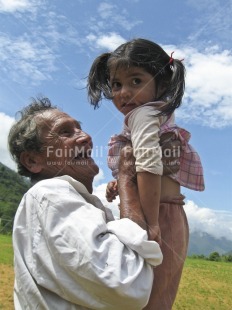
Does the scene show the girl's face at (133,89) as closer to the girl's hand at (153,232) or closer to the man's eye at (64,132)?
the man's eye at (64,132)

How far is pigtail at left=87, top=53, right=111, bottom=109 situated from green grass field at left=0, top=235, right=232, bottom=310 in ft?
48.0

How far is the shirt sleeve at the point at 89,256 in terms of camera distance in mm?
1571

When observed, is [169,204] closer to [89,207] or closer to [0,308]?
[89,207]

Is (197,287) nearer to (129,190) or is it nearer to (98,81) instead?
(98,81)

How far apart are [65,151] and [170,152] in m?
0.62

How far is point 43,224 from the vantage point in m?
1.70

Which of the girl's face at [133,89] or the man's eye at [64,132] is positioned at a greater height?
the girl's face at [133,89]

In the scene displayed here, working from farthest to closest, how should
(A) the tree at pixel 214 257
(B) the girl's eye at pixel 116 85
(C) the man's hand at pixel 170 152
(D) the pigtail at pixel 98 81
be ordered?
(A) the tree at pixel 214 257, (D) the pigtail at pixel 98 81, (B) the girl's eye at pixel 116 85, (C) the man's hand at pixel 170 152

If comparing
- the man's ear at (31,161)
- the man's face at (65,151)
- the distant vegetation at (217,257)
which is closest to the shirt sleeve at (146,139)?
the man's face at (65,151)

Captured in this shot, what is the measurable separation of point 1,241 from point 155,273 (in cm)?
3269

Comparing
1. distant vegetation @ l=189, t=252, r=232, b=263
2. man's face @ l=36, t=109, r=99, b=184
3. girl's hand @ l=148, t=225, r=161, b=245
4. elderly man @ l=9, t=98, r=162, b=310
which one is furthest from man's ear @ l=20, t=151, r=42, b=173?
distant vegetation @ l=189, t=252, r=232, b=263

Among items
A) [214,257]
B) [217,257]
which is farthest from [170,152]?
[217,257]

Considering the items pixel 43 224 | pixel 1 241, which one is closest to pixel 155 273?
pixel 43 224

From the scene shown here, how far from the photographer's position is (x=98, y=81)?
9.10 ft
